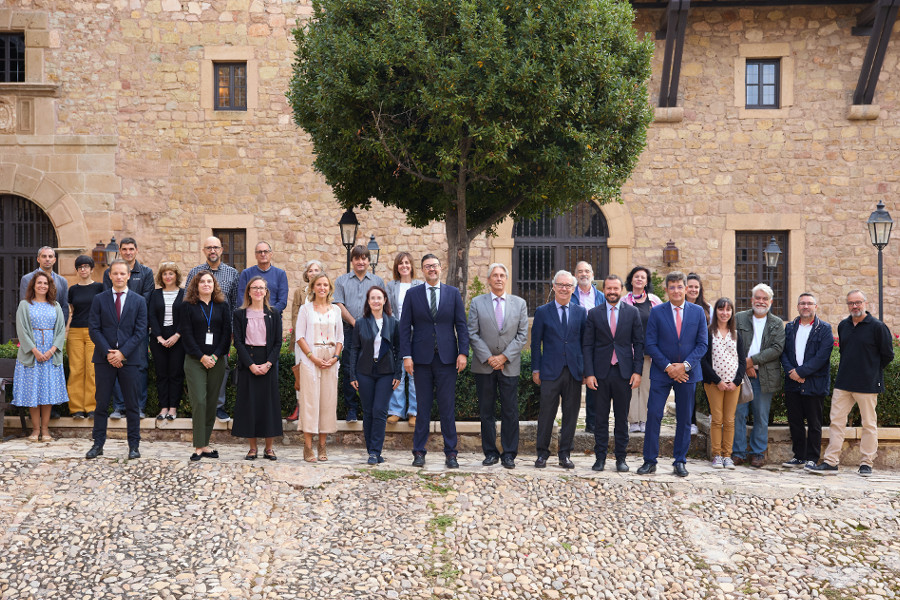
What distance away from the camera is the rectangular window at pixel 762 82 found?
48.6 ft

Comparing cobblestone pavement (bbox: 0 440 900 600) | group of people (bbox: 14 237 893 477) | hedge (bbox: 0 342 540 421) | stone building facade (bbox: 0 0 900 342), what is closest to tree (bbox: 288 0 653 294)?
hedge (bbox: 0 342 540 421)

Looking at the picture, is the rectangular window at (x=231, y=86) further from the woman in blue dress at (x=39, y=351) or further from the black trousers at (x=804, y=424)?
the black trousers at (x=804, y=424)

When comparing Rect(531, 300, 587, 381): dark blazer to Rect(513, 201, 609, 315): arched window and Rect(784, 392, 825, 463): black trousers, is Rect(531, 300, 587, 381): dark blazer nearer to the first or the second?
Rect(784, 392, 825, 463): black trousers

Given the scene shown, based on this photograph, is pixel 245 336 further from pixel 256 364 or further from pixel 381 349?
pixel 381 349

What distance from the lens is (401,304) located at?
316 inches

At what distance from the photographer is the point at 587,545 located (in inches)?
229

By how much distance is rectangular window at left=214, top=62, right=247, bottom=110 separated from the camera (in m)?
14.7

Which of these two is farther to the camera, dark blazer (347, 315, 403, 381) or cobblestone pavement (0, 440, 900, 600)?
dark blazer (347, 315, 403, 381)

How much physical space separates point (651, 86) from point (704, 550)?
414 inches

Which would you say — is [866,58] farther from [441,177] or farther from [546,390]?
[546,390]

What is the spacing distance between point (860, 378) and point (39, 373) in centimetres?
792

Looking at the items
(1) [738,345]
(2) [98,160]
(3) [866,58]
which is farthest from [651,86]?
(2) [98,160]

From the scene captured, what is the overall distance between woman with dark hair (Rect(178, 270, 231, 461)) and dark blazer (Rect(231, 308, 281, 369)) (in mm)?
181

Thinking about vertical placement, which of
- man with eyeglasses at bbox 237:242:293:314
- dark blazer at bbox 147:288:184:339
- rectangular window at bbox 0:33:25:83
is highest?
rectangular window at bbox 0:33:25:83
